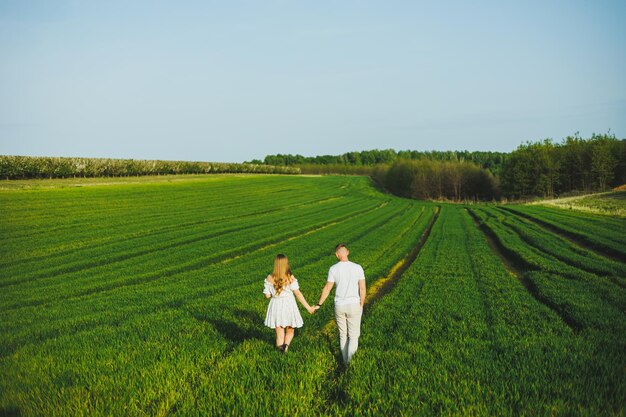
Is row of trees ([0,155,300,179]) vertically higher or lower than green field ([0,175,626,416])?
higher

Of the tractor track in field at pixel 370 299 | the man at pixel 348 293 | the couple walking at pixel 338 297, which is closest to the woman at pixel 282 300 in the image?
the couple walking at pixel 338 297

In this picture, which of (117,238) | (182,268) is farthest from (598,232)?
(117,238)

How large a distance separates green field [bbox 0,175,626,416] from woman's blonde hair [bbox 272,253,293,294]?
1.51m

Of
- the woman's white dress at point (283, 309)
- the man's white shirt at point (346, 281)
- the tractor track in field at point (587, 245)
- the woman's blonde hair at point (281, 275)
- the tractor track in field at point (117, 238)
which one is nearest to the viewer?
the man's white shirt at point (346, 281)

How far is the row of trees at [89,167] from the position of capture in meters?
57.5

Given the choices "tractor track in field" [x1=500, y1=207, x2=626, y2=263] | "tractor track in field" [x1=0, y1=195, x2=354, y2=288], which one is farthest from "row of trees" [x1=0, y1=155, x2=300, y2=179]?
"tractor track in field" [x1=500, y1=207, x2=626, y2=263]

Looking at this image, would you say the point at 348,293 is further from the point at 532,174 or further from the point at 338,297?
the point at 532,174

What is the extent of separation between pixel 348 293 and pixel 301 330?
3.47 m

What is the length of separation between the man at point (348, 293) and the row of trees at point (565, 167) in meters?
91.7

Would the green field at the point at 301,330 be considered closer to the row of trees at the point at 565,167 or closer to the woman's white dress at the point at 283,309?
the woman's white dress at the point at 283,309

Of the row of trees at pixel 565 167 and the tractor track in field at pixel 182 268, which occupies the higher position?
the row of trees at pixel 565 167

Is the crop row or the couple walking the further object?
the crop row

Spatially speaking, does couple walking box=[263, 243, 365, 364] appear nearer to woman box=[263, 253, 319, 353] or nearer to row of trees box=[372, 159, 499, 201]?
woman box=[263, 253, 319, 353]

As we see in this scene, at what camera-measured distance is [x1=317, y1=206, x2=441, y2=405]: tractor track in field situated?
7.40m
